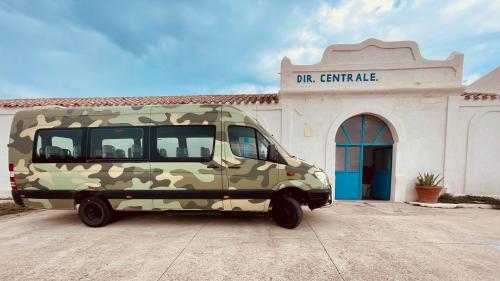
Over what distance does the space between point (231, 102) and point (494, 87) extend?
45.8ft

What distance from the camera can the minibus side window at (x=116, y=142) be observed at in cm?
414

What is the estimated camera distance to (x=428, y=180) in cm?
629

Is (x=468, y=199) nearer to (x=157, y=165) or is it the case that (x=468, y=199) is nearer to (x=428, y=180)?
(x=428, y=180)

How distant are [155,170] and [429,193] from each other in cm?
825

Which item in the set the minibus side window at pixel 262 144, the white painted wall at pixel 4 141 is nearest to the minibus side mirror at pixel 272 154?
the minibus side window at pixel 262 144

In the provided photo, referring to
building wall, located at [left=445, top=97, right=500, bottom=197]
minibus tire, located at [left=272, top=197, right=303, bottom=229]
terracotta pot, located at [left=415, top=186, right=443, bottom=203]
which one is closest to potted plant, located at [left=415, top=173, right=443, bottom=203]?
terracotta pot, located at [left=415, top=186, right=443, bottom=203]

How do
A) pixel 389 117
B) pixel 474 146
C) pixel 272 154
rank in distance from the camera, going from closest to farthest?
1. pixel 272 154
2. pixel 474 146
3. pixel 389 117

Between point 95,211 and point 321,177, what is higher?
point 321,177

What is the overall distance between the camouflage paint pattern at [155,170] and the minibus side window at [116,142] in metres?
0.14

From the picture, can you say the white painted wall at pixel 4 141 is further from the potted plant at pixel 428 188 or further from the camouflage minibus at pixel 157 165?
the potted plant at pixel 428 188

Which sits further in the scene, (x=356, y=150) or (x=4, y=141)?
(x=4, y=141)

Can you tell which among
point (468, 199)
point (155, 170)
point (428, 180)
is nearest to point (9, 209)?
point (155, 170)

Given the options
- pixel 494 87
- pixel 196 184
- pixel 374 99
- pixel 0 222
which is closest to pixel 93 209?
pixel 196 184

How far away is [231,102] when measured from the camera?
7.33m
